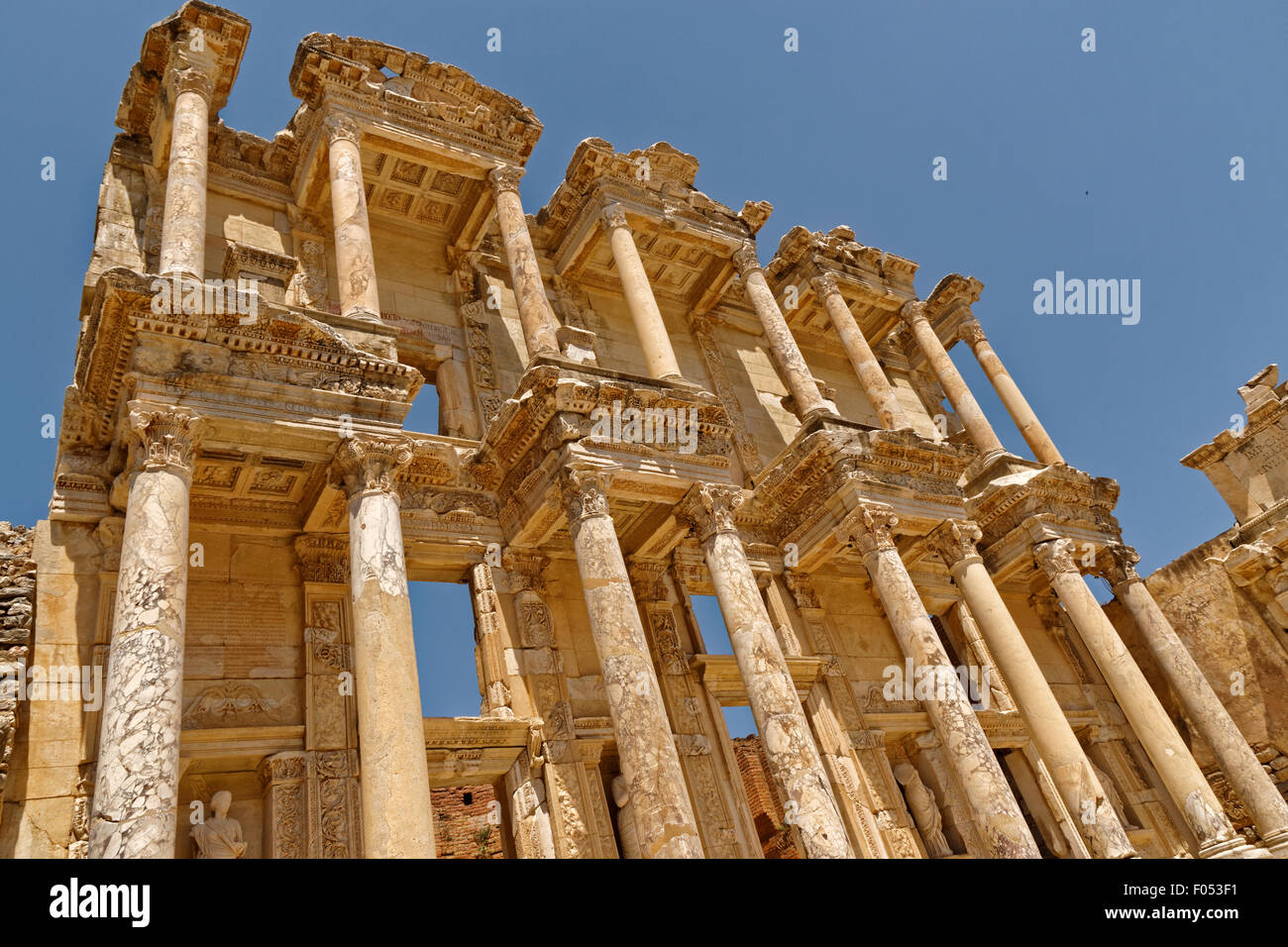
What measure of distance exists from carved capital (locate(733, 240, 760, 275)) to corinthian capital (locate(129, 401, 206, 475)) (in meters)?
12.6

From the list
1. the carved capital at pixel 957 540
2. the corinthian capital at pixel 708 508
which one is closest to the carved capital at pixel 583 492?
the corinthian capital at pixel 708 508

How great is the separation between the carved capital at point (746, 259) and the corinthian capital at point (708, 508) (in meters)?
7.33

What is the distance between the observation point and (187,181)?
39.2 ft

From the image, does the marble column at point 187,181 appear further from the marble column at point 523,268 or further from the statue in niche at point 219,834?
the statue in niche at point 219,834

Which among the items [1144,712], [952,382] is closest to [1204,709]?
[1144,712]

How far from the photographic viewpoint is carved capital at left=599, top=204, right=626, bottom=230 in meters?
17.7

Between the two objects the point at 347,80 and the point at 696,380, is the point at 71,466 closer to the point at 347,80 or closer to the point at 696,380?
the point at 347,80

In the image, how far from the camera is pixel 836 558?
18.1 metres

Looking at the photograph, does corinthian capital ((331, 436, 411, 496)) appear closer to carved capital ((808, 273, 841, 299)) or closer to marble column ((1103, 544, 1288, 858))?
carved capital ((808, 273, 841, 299))

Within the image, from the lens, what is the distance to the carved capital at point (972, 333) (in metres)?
22.6

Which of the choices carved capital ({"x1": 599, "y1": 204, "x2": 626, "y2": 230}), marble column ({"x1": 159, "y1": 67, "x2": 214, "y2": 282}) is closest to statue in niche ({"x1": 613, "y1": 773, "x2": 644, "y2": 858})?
marble column ({"x1": 159, "y1": 67, "x2": 214, "y2": 282})

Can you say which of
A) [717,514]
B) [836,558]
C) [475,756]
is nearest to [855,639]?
[836,558]
